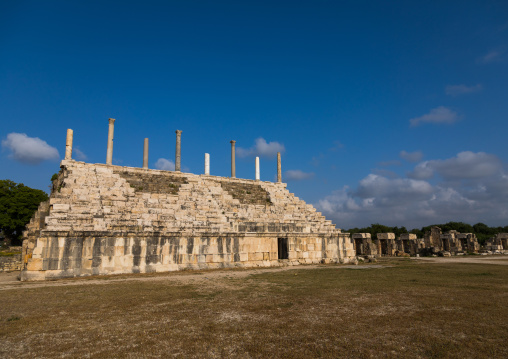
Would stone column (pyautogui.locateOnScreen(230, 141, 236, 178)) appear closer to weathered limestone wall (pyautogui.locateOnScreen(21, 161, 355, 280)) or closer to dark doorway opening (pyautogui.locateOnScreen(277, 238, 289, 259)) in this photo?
weathered limestone wall (pyautogui.locateOnScreen(21, 161, 355, 280))

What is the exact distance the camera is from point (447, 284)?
11.3 metres

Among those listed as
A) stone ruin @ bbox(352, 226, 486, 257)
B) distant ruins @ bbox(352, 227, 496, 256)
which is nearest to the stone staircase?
stone ruin @ bbox(352, 226, 486, 257)

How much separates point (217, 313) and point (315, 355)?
3224 millimetres

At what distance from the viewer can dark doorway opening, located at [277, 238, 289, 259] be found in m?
21.7

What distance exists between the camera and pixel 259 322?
6.36 metres

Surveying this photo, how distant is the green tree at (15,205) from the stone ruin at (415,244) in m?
43.7

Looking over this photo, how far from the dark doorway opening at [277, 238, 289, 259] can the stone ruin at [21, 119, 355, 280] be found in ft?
0.23

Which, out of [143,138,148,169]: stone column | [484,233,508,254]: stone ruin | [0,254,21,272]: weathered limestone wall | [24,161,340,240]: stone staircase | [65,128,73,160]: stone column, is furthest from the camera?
[484,233,508,254]: stone ruin

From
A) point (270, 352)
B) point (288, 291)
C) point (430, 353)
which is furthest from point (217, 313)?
point (430, 353)

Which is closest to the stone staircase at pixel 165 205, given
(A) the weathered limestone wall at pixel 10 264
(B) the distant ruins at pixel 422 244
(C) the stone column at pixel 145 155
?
(C) the stone column at pixel 145 155

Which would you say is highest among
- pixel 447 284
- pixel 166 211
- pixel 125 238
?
pixel 166 211

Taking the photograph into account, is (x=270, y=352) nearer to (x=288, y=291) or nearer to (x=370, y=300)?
(x=370, y=300)

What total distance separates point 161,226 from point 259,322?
41.1ft

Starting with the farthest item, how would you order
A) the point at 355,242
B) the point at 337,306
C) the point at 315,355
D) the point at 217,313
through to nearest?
the point at 355,242 < the point at 337,306 < the point at 217,313 < the point at 315,355
